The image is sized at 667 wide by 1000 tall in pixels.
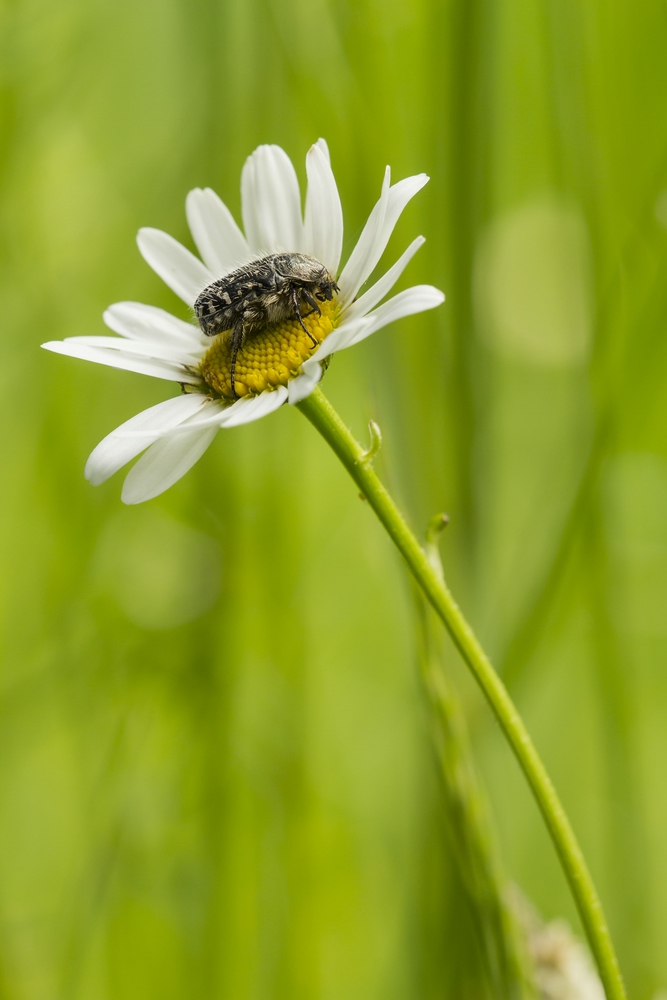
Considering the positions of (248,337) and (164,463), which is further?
(248,337)

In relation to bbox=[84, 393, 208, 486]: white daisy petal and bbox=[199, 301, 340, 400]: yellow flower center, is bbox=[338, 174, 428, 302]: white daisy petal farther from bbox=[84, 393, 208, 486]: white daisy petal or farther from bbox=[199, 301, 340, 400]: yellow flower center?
bbox=[84, 393, 208, 486]: white daisy petal

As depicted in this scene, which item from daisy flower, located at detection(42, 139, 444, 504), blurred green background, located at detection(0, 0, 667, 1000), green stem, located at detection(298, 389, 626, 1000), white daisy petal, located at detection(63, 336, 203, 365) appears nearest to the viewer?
green stem, located at detection(298, 389, 626, 1000)

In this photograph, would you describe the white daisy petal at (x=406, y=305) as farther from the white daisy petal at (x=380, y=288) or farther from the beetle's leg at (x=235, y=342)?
the beetle's leg at (x=235, y=342)

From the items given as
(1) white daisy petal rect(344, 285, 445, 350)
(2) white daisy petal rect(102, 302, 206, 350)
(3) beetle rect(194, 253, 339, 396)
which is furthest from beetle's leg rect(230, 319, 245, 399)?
(1) white daisy petal rect(344, 285, 445, 350)

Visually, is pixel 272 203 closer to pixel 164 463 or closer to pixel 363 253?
pixel 363 253

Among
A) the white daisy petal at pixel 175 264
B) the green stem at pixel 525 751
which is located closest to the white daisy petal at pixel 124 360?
the white daisy petal at pixel 175 264

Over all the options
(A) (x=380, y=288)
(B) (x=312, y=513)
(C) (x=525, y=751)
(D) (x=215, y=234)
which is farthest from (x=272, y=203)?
(B) (x=312, y=513)

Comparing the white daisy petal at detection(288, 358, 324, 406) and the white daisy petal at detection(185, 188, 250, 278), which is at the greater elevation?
the white daisy petal at detection(185, 188, 250, 278)
